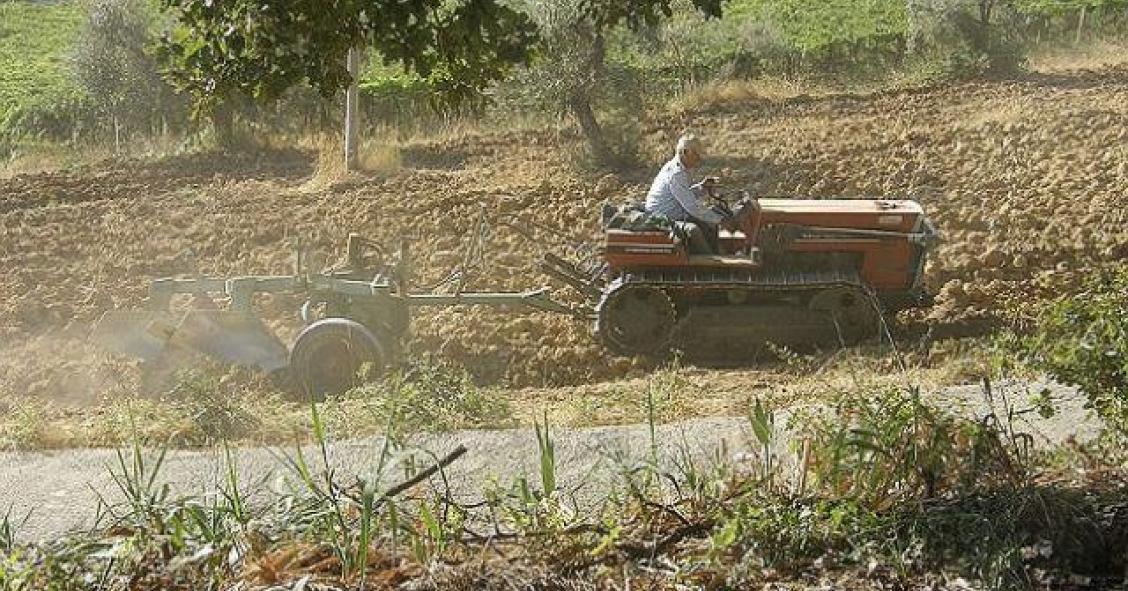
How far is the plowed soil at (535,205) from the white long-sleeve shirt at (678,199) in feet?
3.67

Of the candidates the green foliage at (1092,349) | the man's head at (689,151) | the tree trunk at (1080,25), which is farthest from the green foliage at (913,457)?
the tree trunk at (1080,25)

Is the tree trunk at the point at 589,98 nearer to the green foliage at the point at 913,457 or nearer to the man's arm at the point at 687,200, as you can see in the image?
the man's arm at the point at 687,200

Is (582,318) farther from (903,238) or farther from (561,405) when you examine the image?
(903,238)

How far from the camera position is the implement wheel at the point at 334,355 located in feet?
32.7

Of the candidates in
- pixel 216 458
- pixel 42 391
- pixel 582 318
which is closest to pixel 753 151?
pixel 582 318

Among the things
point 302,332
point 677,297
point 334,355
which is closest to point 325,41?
point 334,355

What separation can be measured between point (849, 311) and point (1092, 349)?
4.84 m

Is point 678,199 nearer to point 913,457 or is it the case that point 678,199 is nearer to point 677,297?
point 677,297

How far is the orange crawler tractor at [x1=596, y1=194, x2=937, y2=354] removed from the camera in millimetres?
10102

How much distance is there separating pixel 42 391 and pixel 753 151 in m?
8.83

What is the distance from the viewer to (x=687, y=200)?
10.2 metres

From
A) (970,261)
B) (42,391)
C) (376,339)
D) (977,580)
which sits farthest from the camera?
(970,261)

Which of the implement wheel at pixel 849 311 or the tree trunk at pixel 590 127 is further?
the tree trunk at pixel 590 127

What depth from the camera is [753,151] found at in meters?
16.8
